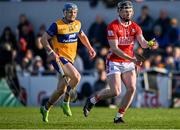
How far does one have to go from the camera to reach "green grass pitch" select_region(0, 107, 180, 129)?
15.8 m

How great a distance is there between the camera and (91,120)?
1770 centimetres

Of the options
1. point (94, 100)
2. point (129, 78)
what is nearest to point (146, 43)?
point (129, 78)

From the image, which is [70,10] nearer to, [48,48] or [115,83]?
[48,48]

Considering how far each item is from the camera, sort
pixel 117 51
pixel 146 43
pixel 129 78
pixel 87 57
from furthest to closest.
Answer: pixel 87 57
pixel 146 43
pixel 129 78
pixel 117 51

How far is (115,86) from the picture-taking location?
54.4 feet

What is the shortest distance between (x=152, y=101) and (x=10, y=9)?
22.0 feet

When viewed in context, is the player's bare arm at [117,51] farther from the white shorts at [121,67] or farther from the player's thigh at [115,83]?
the player's thigh at [115,83]

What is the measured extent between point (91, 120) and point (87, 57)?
10235mm

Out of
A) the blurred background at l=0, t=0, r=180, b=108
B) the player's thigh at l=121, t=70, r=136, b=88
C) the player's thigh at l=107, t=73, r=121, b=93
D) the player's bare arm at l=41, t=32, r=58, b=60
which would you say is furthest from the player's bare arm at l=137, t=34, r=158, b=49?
the blurred background at l=0, t=0, r=180, b=108

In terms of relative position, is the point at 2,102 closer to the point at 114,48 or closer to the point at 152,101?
the point at 152,101

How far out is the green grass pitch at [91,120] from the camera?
15.8 m

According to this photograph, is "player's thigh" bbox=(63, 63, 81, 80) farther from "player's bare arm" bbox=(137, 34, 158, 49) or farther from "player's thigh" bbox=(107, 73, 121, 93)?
"player's bare arm" bbox=(137, 34, 158, 49)

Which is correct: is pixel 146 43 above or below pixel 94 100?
above

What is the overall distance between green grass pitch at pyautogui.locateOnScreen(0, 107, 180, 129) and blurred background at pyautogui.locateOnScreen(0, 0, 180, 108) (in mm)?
4895
